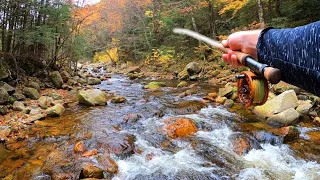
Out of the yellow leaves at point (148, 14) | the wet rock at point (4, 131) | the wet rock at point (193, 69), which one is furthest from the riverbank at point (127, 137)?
the yellow leaves at point (148, 14)

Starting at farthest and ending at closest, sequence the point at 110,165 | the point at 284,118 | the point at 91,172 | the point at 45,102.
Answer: the point at 45,102 < the point at 284,118 < the point at 110,165 < the point at 91,172

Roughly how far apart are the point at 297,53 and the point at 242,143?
228 inches

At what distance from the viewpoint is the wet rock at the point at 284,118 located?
741 cm

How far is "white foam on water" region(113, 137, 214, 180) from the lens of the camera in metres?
5.20

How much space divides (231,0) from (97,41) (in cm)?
1885

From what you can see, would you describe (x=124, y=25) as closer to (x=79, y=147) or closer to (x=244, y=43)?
(x=79, y=147)

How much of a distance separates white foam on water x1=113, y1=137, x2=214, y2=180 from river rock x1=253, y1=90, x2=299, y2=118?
328cm

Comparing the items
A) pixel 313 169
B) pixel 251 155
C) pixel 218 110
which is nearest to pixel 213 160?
pixel 251 155

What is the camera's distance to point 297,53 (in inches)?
33.4

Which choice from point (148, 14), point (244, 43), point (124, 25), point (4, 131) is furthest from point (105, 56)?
point (244, 43)

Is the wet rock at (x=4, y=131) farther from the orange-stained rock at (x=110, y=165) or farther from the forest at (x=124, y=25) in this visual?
the forest at (x=124, y=25)

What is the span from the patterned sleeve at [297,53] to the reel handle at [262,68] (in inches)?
0.9

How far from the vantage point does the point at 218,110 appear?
29.4 feet

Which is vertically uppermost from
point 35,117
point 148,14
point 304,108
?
point 148,14
